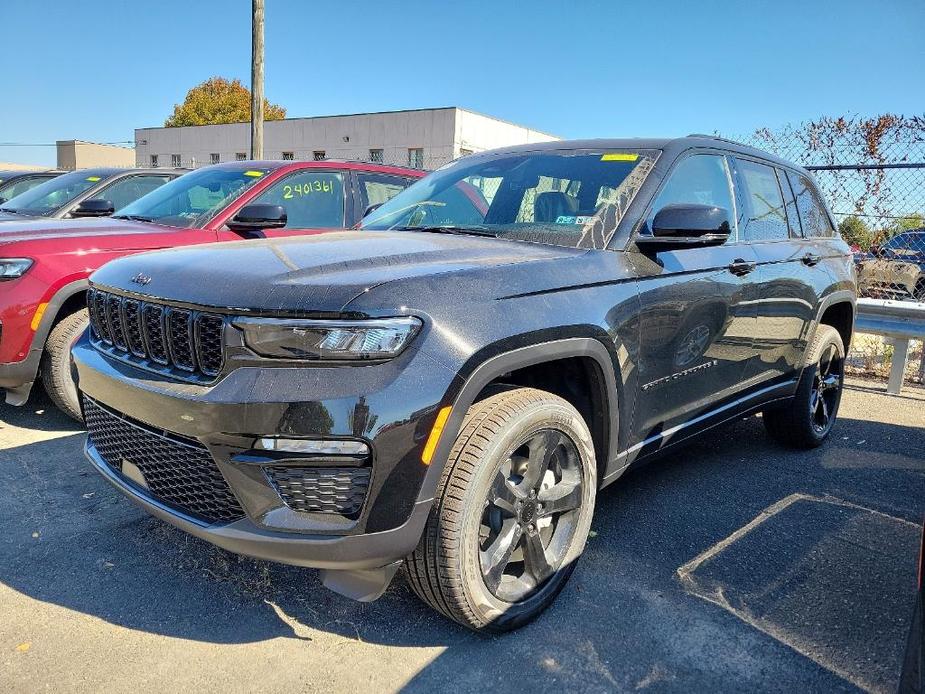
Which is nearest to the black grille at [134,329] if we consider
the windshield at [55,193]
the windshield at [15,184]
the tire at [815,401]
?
the tire at [815,401]

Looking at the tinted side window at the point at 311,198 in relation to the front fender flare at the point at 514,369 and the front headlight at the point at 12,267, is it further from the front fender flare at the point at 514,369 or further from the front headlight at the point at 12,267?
the front fender flare at the point at 514,369

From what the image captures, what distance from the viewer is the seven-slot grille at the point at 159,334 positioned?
2152 millimetres

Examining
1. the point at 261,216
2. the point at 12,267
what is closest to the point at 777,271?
the point at 261,216

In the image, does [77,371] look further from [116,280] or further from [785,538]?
[785,538]

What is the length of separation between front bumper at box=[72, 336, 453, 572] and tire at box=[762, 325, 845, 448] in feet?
9.89

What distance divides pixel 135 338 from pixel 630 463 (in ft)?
6.49

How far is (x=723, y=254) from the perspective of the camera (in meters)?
3.38

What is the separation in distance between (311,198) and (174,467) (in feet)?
11.8

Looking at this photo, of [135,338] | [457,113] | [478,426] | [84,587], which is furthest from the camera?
[457,113]

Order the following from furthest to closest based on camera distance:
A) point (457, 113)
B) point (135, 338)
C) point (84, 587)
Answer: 1. point (457, 113)
2. point (84, 587)
3. point (135, 338)

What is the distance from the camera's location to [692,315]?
3100 millimetres

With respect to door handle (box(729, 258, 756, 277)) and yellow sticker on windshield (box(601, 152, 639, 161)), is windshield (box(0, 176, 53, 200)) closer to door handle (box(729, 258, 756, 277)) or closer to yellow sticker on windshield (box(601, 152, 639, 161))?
yellow sticker on windshield (box(601, 152, 639, 161))

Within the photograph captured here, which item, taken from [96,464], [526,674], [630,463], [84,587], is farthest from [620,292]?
[84,587]

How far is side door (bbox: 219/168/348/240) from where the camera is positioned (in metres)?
5.24
